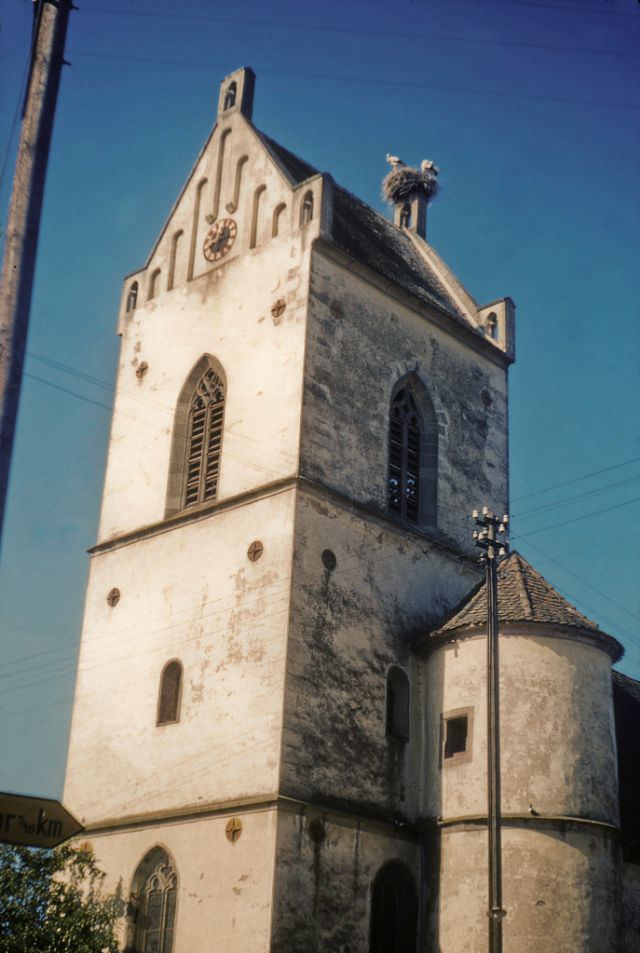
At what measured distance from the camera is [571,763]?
28.1 m

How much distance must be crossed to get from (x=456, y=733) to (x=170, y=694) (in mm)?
6703

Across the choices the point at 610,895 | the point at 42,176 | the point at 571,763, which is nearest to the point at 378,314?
the point at 571,763

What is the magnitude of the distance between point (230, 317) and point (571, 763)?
14.3 meters

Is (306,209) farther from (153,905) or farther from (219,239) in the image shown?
(153,905)

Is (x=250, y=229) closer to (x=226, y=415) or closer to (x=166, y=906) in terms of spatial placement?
(x=226, y=415)

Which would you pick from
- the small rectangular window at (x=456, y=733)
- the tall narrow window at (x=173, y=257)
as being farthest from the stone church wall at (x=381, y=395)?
the tall narrow window at (x=173, y=257)

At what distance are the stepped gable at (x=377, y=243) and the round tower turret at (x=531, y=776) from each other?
10.1 m

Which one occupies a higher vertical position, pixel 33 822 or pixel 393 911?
pixel 393 911

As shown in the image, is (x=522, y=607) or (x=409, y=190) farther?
(x=409, y=190)

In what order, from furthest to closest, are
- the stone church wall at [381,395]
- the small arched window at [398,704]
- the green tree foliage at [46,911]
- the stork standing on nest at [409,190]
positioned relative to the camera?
the stork standing on nest at [409,190], the stone church wall at [381,395], the small arched window at [398,704], the green tree foliage at [46,911]

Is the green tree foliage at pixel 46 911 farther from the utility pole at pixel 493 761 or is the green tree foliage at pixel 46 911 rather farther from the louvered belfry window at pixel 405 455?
the louvered belfry window at pixel 405 455

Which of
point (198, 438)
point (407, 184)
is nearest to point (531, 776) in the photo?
point (198, 438)

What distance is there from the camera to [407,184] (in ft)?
148

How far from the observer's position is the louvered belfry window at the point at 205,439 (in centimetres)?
3319
